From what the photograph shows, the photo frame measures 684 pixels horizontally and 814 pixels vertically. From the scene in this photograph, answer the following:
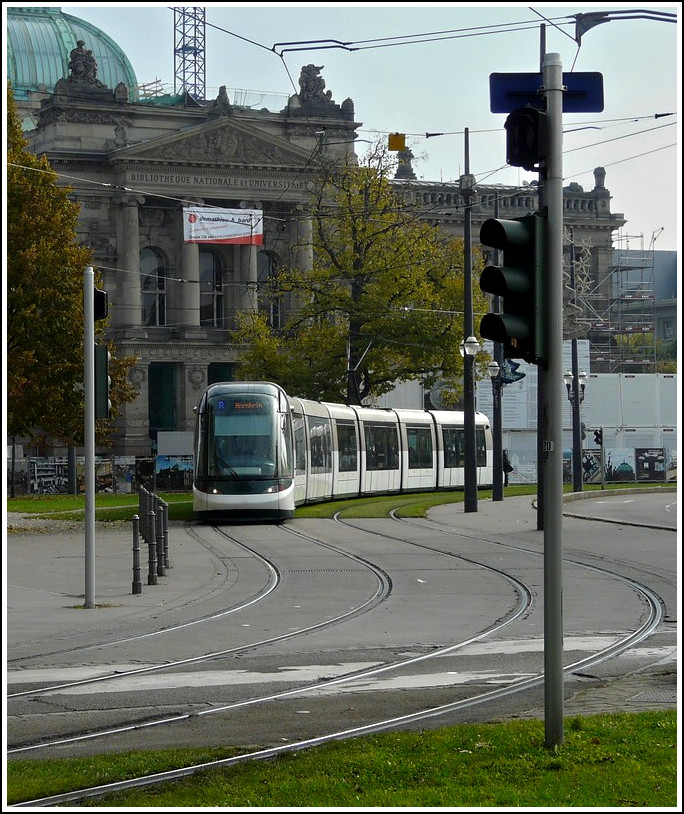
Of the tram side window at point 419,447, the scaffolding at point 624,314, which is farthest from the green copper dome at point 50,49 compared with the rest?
the tram side window at point 419,447

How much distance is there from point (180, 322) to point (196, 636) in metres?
68.3

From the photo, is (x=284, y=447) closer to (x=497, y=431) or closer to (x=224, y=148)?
(x=497, y=431)

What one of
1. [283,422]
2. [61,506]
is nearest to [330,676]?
[283,422]

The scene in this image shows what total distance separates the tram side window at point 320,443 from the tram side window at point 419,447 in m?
7.59

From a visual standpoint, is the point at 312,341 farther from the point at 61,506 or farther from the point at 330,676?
the point at 330,676

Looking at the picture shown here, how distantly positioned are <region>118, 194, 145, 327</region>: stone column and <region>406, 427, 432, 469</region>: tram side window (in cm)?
3328

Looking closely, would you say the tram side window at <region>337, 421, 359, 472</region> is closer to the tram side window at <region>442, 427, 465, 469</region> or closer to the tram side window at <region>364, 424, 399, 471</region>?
the tram side window at <region>364, 424, 399, 471</region>

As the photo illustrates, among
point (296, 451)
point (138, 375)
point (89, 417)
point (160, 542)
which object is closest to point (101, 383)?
point (89, 417)

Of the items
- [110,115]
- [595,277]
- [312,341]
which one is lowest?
[312,341]

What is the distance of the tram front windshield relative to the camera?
32000 millimetres

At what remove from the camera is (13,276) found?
33.6 m

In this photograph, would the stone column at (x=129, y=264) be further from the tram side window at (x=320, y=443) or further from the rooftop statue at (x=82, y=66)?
the tram side window at (x=320, y=443)

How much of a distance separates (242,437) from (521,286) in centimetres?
2445

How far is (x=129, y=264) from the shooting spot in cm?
8069
